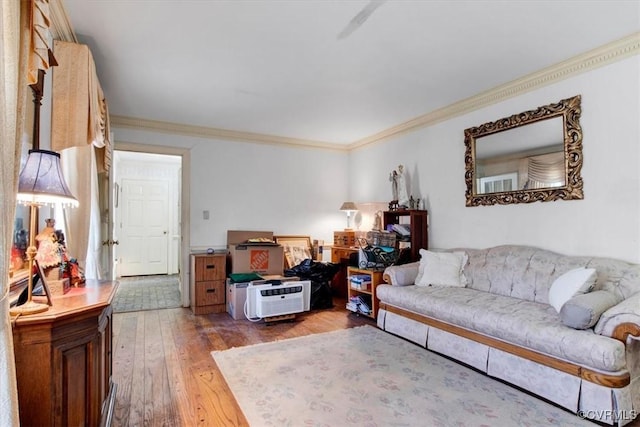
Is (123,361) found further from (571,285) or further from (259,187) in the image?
(571,285)

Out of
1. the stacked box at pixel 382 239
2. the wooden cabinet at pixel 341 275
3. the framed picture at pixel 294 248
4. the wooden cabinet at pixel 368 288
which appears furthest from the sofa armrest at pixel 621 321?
the framed picture at pixel 294 248

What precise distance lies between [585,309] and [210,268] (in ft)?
13.0

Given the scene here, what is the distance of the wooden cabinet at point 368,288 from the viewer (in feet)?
13.2

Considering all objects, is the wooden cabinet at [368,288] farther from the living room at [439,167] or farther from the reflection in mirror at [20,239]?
the reflection in mirror at [20,239]

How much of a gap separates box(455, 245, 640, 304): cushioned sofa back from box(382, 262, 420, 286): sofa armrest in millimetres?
556

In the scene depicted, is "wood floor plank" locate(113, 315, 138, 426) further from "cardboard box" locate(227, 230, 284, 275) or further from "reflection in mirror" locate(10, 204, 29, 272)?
"cardboard box" locate(227, 230, 284, 275)

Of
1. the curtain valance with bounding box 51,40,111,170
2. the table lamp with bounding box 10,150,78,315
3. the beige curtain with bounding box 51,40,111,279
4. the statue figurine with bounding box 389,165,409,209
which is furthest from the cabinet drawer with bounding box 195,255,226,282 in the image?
the table lamp with bounding box 10,150,78,315

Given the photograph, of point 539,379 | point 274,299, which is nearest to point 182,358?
point 274,299

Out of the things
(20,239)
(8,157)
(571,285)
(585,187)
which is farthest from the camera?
(585,187)

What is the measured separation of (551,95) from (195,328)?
4379 mm

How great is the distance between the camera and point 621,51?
266 cm

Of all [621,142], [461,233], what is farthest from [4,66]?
[461,233]

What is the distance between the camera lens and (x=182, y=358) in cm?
298

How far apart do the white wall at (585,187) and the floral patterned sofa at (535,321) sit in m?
0.20
